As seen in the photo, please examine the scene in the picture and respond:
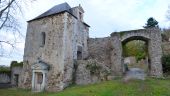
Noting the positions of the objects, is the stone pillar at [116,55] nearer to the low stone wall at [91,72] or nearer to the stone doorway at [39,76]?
the low stone wall at [91,72]

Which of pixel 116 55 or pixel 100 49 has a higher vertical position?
pixel 100 49

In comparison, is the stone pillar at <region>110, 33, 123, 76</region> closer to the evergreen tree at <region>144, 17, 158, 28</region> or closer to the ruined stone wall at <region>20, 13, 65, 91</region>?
the ruined stone wall at <region>20, 13, 65, 91</region>

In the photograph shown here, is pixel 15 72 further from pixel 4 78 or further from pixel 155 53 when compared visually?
pixel 155 53

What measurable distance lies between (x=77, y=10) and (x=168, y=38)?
14.8 metres

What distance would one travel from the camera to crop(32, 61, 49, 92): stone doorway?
16953 millimetres

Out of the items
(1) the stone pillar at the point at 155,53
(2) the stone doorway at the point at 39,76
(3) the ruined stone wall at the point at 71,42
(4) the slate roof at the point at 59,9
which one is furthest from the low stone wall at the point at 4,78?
(1) the stone pillar at the point at 155,53

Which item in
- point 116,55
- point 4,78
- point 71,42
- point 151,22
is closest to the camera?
point 71,42

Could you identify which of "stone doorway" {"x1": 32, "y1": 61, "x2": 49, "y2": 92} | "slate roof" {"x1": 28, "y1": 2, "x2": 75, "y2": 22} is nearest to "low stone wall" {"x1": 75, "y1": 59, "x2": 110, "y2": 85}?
"stone doorway" {"x1": 32, "y1": 61, "x2": 49, "y2": 92}

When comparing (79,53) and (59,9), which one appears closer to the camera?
(59,9)

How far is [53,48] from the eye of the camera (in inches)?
680

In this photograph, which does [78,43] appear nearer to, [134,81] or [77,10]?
[77,10]

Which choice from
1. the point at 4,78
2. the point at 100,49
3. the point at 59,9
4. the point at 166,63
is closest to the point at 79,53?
the point at 100,49

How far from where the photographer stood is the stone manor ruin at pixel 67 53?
16516 mm

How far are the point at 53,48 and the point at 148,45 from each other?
8534mm
